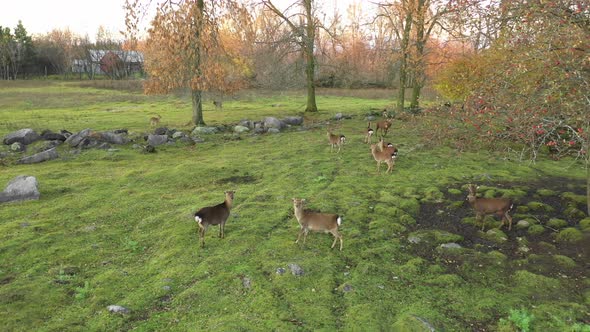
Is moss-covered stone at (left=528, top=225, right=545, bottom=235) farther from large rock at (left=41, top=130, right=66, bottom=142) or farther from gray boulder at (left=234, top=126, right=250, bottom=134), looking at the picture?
large rock at (left=41, top=130, right=66, bottom=142)

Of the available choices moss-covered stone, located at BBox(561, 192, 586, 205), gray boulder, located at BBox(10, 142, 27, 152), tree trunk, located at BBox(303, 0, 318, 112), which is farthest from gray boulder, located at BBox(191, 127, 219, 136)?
moss-covered stone, located at BBox(561, 192, 586, 205)

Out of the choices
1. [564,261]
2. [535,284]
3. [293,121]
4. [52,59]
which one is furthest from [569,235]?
[52,59]

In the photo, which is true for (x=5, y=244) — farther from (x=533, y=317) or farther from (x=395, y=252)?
(x=533, y=317)

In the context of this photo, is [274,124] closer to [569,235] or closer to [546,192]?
[546,192]

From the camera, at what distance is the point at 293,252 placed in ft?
32.0

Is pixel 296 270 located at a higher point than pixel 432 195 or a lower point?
lower

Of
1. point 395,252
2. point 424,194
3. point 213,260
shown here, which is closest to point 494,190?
point 424,194

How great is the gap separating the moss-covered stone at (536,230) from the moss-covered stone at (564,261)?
141 centimetres

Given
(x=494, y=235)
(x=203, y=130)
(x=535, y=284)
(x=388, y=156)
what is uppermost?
(x=203, y=130)

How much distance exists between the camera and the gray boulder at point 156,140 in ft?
78.9

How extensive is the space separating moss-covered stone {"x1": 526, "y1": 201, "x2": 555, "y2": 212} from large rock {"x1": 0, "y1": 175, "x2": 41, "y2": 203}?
16.7 metres

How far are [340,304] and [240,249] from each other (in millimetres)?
3192

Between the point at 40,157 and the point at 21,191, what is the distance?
707 centimetres

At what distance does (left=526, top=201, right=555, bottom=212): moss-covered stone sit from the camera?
39.8ft
